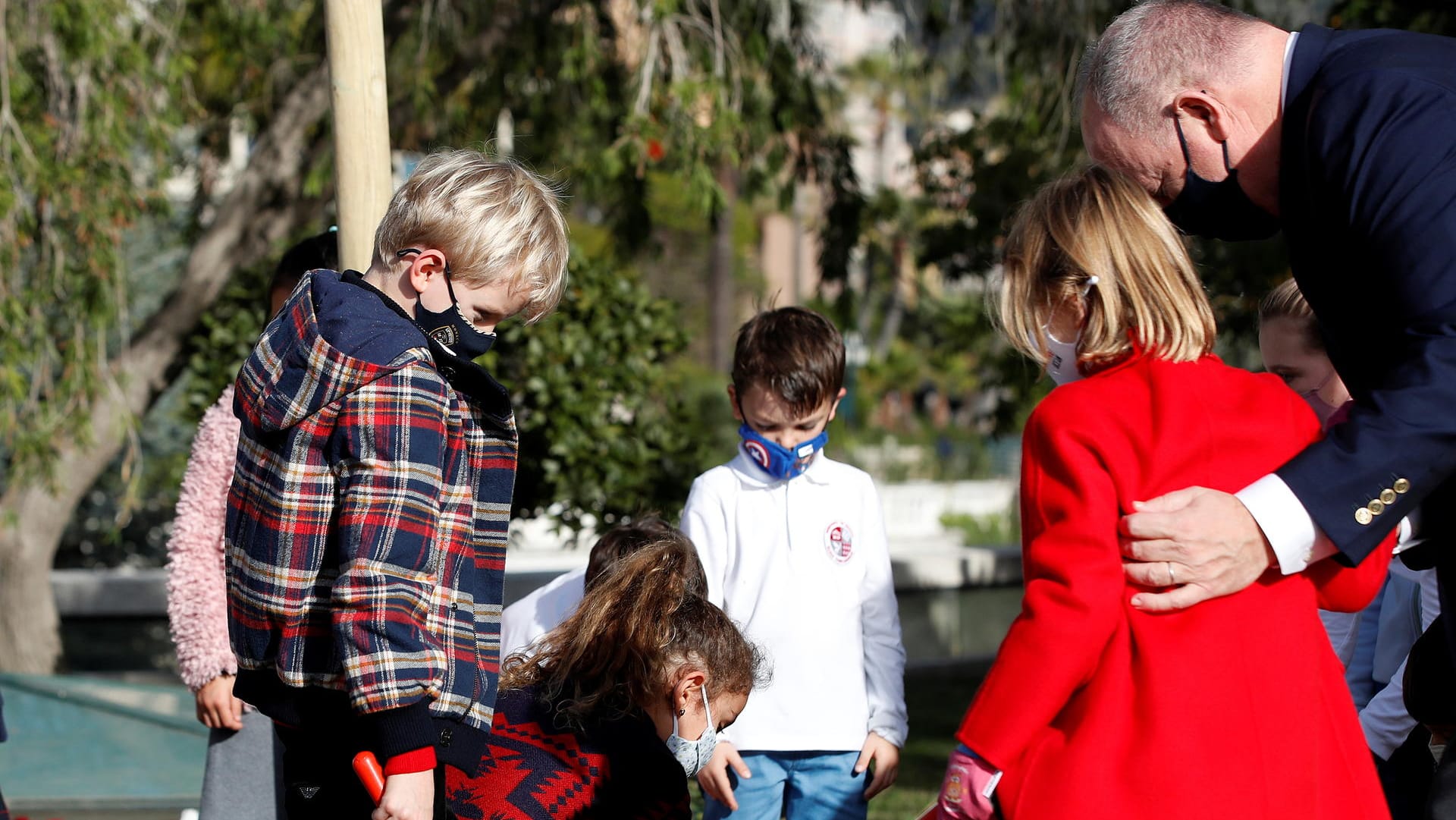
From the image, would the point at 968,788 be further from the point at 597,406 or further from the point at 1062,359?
the point at 597,406

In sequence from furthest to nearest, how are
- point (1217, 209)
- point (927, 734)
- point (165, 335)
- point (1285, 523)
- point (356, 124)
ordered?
point (165, 335) → point (927, 734) → point (356, 124) → point (1217, 209) → point (1285, 523)

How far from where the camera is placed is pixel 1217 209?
7.60 feet

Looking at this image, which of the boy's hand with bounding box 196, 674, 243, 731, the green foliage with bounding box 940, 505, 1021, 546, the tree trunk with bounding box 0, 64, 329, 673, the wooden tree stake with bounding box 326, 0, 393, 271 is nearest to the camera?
the wooden tree stake with bounding box 326, 0, 393, 271

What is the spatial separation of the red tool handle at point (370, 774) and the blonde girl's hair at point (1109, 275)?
4.10 feet

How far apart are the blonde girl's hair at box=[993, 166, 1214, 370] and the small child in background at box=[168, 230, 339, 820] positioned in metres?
1.83

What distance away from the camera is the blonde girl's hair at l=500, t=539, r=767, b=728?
2.53 metres

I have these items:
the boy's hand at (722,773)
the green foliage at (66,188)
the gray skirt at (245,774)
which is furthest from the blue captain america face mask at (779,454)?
the green foliage at (66,188)

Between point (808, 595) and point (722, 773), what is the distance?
0.48 meters

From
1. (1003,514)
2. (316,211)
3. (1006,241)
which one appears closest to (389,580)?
(1006,241)

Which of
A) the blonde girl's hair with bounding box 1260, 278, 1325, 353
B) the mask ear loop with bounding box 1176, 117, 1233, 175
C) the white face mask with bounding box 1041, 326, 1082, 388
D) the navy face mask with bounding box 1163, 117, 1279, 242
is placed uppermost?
the mask ear loop with bounding box 1176, 117, 1233, 175

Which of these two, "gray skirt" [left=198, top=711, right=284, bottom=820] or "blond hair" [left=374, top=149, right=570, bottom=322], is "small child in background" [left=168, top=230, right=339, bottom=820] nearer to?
"gray skirt" [left=198, top=711, right=284, bottom=820]

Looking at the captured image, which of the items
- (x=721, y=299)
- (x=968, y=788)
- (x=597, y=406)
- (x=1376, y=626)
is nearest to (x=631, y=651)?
(x=968, y=788)

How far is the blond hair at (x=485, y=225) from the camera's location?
7.23 feet

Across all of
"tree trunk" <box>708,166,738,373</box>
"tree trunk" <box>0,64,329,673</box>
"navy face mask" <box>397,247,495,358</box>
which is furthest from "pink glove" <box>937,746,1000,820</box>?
"tree trunk" <box>708,166,738,373</box>
